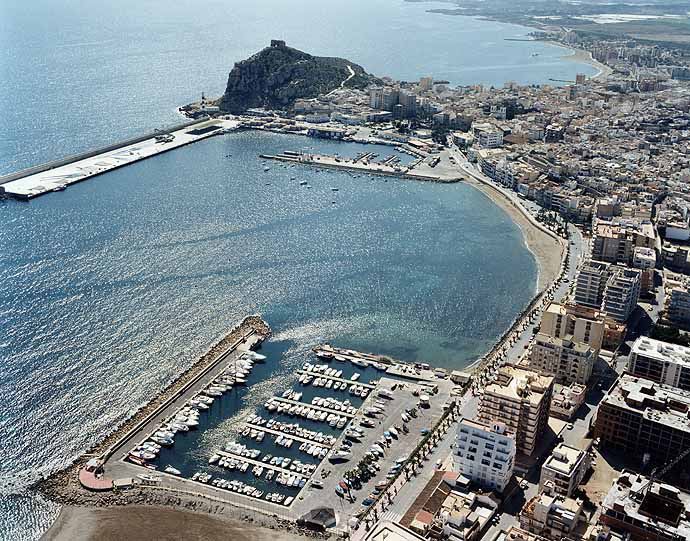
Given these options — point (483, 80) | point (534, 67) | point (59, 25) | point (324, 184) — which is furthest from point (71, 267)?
point (59, 25)

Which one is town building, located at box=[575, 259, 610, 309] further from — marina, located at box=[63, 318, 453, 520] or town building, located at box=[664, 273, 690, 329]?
marina, located at box=[63, 318, 453, 520]

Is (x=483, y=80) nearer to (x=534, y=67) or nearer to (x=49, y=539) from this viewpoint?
(x=534, y=67)

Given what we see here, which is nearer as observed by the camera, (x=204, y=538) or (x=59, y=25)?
(x=204, y=538)

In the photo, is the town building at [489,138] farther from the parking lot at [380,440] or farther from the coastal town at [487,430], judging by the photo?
the parking lot at [380,440]

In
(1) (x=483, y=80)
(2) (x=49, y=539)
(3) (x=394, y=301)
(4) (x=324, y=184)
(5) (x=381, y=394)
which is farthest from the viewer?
(1) (x=483, y=80)

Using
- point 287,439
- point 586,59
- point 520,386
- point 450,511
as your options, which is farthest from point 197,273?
point 586,59

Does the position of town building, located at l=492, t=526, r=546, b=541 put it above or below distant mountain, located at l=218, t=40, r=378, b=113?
below

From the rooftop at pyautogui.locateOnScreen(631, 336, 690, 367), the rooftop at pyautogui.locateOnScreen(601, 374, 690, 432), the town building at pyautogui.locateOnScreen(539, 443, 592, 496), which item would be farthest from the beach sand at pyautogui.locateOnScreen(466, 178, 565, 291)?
the town building at pyautogui.locateOnScreen(539, 443, 592, 496)
